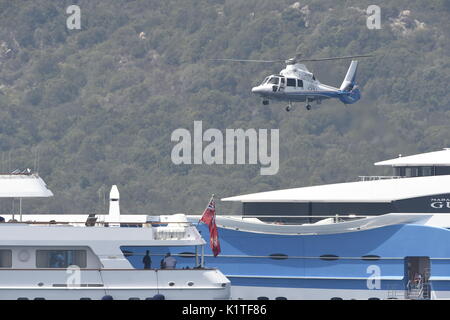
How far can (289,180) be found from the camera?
485 ft

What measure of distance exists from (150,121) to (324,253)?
117769 millimetres

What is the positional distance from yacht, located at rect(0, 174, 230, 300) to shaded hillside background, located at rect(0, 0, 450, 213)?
262 feet

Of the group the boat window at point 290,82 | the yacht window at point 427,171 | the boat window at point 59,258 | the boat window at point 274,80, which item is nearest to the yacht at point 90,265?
the boat window at point 59,258

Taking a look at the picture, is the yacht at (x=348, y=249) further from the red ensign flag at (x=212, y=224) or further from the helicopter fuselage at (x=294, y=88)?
the helicopter fuselage at (x=294, y=88)

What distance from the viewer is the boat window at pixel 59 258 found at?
4728 cm

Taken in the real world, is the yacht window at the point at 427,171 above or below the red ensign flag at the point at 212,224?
above

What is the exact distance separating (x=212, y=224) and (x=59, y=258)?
6.18 m

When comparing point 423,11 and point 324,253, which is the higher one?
point 423,11

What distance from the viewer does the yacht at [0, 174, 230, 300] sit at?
151 feet

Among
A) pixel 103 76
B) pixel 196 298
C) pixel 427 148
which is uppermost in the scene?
pixel 103 76

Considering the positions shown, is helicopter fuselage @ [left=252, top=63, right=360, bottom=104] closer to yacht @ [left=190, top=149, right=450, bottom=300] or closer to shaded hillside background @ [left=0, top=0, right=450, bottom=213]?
yacht @ [left=190, top=149, right=450, bottom=300]
